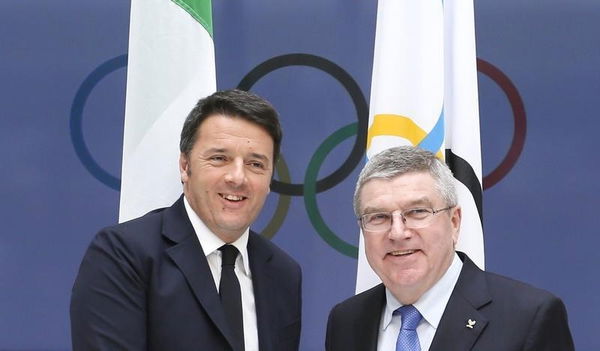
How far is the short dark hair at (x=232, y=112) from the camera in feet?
7.36

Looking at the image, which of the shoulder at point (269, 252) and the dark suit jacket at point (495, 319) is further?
the shoulder at point (269, 252)

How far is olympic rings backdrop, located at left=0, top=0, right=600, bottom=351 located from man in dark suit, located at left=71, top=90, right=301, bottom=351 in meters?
1.12

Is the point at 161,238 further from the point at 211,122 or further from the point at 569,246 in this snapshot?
the point at 569,246

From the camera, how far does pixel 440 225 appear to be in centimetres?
208

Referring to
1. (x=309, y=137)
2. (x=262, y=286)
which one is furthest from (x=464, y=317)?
(x=309, y=137)

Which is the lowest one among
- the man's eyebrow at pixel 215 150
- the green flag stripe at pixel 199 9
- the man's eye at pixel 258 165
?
the man's eye at pixel 258 165

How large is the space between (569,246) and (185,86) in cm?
176

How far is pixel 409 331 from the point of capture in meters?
2.10

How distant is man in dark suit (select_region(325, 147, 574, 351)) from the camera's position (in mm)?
2002

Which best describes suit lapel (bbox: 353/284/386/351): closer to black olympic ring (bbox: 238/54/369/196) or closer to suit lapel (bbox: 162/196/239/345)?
suit lapel (bbox: 162/196/239/345)

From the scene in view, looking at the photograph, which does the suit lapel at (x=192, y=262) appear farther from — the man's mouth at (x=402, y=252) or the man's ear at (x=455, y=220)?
Answer: the man's ear at (x=455, y=220)

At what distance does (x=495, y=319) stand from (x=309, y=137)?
5.43 feet

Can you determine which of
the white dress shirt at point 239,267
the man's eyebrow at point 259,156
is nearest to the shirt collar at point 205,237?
the white dress shirt at point 239,267

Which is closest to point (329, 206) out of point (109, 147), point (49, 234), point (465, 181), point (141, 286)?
point (465, 181)
